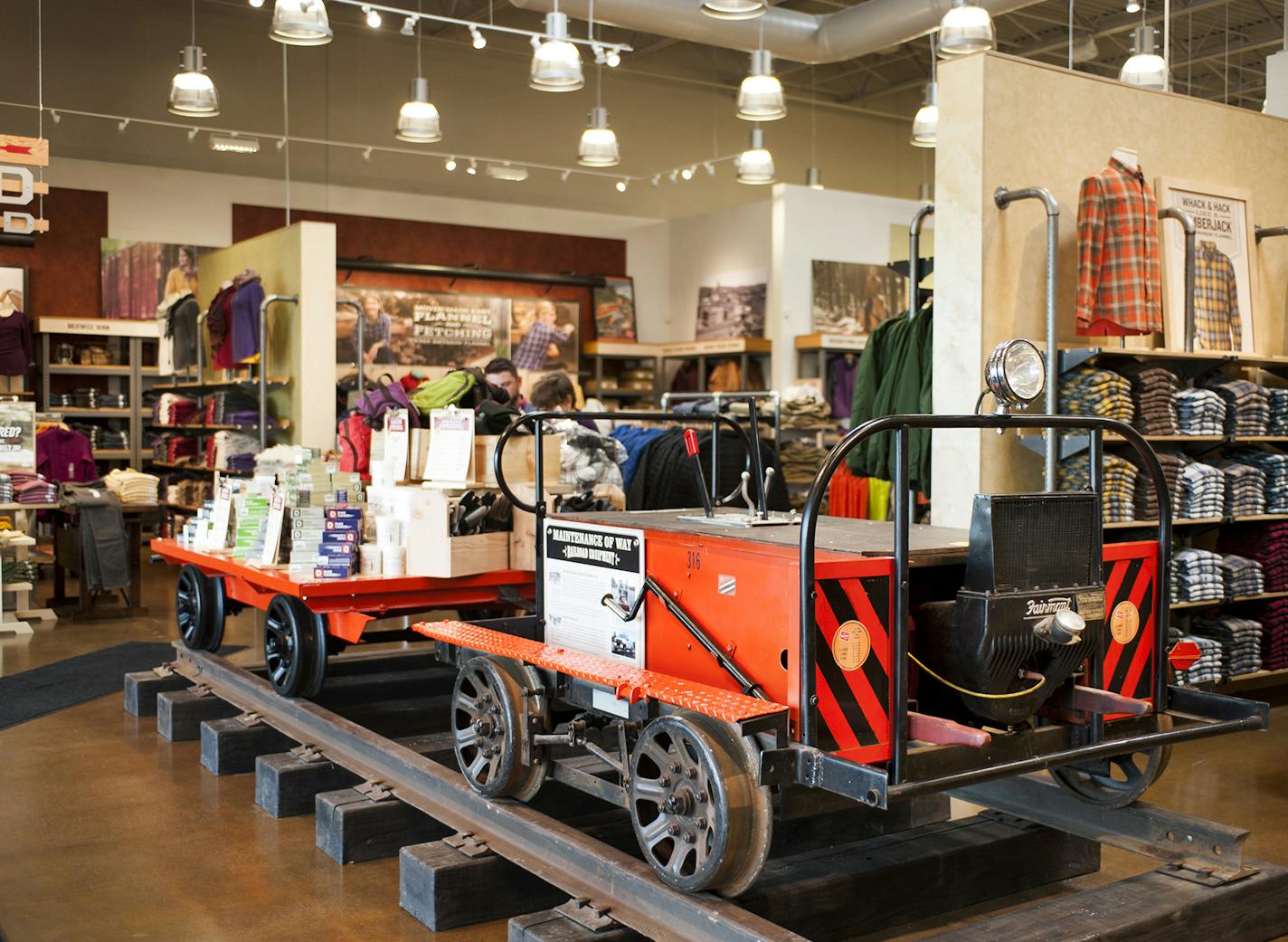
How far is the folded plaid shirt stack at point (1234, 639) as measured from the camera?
6.30 metres

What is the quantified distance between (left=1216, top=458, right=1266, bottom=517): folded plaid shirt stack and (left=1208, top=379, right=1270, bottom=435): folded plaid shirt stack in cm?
18

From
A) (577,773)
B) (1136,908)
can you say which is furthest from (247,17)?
(1136,908)

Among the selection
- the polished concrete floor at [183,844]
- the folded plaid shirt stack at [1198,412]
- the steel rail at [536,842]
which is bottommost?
the polished concrete floor at [183,844]

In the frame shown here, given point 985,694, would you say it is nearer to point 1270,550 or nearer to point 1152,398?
point 1152,398

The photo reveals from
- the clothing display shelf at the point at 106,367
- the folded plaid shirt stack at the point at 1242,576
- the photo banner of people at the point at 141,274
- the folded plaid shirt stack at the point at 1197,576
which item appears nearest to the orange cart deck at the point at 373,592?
the folded plaid shirt stack at the point at 1197,576

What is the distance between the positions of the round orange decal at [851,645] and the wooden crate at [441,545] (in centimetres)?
A: 251

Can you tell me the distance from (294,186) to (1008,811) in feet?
44.3

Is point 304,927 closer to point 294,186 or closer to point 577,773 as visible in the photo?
point 577,773

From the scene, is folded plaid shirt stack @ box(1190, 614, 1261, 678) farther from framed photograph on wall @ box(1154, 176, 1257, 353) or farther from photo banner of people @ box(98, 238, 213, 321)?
photo banner of people @ box(98, 238, 213, 321)

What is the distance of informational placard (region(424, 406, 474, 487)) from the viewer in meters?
5.35

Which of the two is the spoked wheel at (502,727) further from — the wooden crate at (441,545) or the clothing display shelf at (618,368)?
the clothing display shelf at (618,368)

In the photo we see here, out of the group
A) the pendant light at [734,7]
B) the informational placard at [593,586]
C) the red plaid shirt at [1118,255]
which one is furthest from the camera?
the pendant light at [734,7]

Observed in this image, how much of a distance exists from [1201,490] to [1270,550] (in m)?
0.70

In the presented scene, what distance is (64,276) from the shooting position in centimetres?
1427
